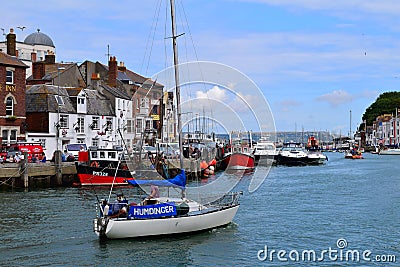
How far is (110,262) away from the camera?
22578mm

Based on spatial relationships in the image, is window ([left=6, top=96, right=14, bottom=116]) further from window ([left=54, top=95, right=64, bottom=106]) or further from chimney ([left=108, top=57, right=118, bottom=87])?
chimney ([left=108, top=57, right=118, bottom=87])

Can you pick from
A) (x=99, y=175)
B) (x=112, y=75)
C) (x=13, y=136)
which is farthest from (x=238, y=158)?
(x=99, y=175)

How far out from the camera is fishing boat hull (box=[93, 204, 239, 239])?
25.1 m

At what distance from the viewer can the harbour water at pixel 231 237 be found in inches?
911

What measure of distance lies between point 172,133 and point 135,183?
2423 inches

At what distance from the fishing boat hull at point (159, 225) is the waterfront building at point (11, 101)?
34.2 metres

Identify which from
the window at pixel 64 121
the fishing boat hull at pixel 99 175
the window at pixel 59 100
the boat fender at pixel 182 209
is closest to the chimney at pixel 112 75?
the window at pixel 59 100

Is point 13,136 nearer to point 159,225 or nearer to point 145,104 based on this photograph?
point 145,104

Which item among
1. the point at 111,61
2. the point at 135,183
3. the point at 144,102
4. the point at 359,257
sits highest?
the point at 111,61

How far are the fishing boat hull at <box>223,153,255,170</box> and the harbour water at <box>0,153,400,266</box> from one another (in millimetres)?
37604

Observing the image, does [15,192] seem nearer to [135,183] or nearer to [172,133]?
[135,183]

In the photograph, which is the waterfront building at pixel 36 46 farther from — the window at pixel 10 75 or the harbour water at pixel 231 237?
the harbour water at pixel 231 237

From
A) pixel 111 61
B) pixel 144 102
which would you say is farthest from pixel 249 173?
pixel 111 61

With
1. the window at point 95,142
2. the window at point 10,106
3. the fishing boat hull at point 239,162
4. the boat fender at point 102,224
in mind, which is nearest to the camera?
the boat fender at point 102,224
